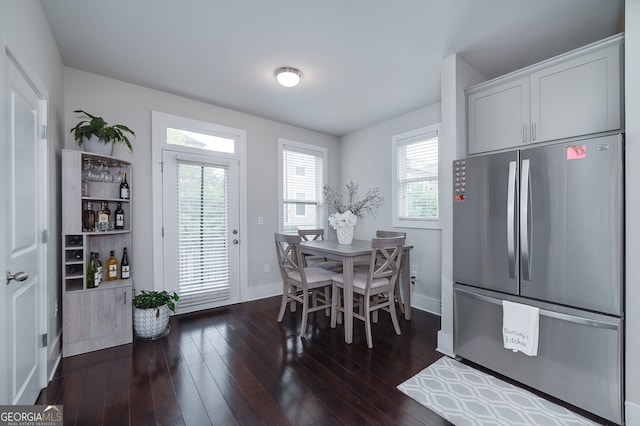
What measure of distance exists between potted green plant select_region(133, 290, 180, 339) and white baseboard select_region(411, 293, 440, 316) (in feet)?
9.57

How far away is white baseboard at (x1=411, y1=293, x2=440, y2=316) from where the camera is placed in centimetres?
347

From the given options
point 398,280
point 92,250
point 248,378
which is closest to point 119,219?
point 92,250

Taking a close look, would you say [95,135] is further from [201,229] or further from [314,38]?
[314,38]

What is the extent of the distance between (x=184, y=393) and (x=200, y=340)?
2.71 feet

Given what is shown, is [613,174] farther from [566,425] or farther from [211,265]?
[211,265]

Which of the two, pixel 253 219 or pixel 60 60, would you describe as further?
pixel 253 219

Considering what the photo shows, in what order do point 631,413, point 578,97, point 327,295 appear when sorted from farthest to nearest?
1. point 327,295
2. point 578,97
3. point 631,413

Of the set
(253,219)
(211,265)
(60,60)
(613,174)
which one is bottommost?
(211,265)

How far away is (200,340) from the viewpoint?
271 cm

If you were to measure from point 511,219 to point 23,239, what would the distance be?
125 inches

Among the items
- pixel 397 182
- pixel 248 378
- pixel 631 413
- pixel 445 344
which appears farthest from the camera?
pixel 397 182

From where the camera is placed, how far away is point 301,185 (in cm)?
455

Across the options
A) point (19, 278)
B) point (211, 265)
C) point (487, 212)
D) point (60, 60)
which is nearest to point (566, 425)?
point (487, 212)

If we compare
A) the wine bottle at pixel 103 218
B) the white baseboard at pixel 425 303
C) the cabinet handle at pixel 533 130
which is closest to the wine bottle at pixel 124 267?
the wine bottle at pixel 103 218
